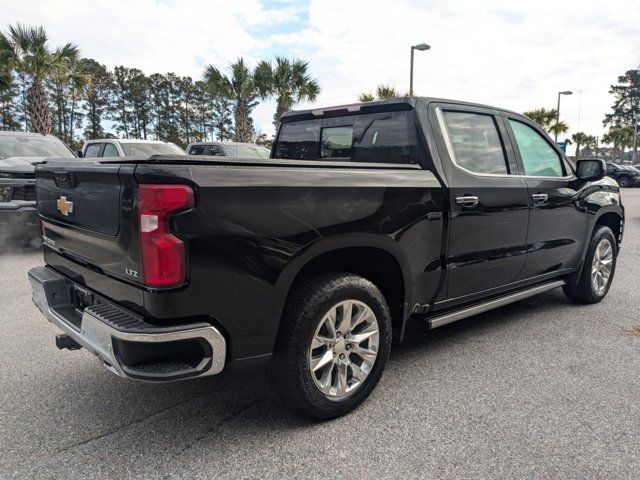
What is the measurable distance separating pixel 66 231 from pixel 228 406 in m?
1.38

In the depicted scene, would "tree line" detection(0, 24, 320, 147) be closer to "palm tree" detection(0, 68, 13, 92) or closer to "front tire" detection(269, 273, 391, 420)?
"palm tree" detection(0, 68, 13, 92)

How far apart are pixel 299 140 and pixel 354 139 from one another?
0.64 metres

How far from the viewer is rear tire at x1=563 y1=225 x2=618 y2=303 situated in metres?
4.84

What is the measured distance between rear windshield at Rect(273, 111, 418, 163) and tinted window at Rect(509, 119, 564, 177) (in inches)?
47.4

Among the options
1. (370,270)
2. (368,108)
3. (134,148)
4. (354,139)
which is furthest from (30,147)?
(370,270)

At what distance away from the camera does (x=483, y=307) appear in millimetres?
3652

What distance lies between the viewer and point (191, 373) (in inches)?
85.8

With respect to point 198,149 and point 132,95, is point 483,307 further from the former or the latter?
point 132,95

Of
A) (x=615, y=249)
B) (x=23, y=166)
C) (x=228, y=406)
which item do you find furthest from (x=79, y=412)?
(x=23, y=166)

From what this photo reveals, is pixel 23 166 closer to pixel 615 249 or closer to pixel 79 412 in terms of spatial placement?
pixel 79 412

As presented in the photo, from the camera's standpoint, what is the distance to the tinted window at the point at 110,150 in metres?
10.5

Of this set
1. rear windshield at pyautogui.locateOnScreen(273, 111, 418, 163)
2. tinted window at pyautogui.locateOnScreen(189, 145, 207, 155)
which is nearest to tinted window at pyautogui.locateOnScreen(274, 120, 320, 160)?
rear windshield at pyautogui.locateOnScreen(273, 111, 418, 163)

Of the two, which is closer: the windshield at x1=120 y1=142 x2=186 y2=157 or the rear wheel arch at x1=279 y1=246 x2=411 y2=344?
the rear wheel arch at x1=279 y1=246 x2=411 y2=344

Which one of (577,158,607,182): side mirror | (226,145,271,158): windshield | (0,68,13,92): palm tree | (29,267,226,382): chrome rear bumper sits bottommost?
(29,267,226,382): chrome rear bumper
